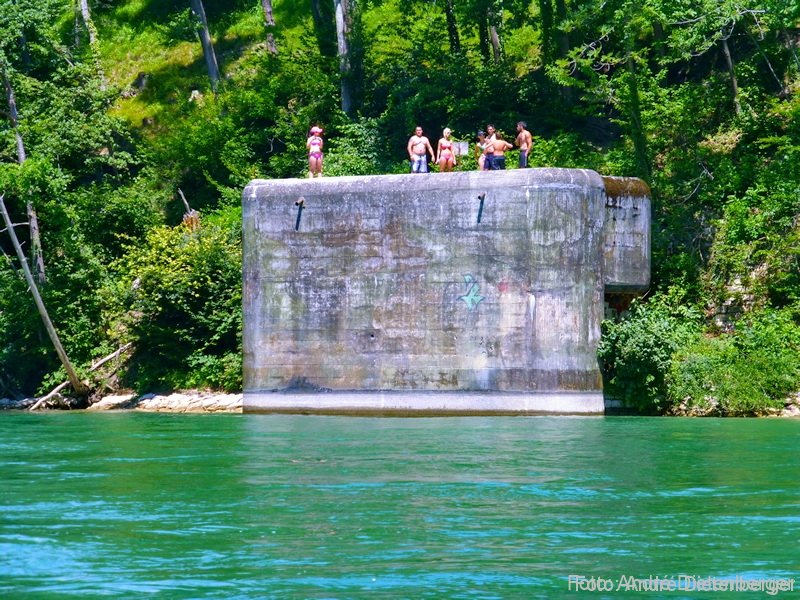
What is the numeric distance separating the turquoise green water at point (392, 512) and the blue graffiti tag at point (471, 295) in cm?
404

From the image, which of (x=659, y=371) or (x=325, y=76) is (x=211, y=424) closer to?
(x=659, y=371)

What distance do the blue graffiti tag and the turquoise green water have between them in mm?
4045

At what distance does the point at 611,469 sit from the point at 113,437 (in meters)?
8.34

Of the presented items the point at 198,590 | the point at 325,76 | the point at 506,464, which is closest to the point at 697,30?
the point at 325,76

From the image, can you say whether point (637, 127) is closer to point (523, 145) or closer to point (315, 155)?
point (523, 145)

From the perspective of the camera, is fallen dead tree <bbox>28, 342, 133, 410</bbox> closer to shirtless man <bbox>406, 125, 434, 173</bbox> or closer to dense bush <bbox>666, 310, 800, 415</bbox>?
shirtless man <bbox>406, 125, 434, 173</bbox>

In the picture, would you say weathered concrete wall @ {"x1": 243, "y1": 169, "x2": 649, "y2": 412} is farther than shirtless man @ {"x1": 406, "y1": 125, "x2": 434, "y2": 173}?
No

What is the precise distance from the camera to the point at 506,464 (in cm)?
1588

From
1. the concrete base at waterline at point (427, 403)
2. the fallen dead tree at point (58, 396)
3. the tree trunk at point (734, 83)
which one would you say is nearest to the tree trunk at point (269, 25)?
the fallen dead tree at point (58, 396)

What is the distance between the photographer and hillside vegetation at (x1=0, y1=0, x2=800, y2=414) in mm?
26453

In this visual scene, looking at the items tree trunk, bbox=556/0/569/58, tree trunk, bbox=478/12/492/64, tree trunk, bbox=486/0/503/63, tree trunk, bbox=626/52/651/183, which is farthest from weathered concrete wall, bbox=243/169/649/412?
tree trunk, bbox=478/12/492/64

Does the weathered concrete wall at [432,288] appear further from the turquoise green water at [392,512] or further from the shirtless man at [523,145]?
the turquoise green water at [392,512]

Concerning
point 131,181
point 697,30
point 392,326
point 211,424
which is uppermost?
point 697,30

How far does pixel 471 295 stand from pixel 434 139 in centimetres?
1139
